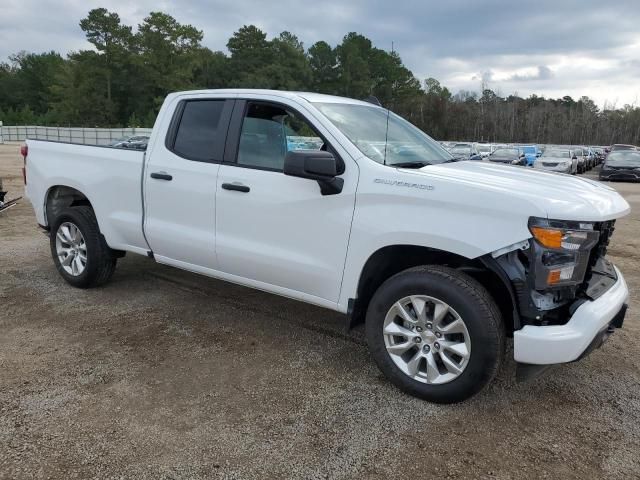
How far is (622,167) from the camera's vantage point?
22.6 m

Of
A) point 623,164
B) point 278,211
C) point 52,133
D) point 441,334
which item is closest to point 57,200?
point 278,211

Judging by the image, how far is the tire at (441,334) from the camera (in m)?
3.11

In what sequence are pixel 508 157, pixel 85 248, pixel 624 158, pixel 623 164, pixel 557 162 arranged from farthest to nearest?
pixel 508 157 → pixel 557 162 → pixel 624 158 → pixel 623 164 → pixel 85 248

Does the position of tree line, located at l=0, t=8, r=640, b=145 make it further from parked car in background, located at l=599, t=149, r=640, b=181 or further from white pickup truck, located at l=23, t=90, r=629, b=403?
white pickup truck, located at l=23, t=90, r=629, b=403

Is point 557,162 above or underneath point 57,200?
above

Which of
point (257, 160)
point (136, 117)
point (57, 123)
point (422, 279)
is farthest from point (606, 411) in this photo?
point (57, 123)

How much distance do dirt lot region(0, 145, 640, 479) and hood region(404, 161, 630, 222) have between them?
1.26 metres

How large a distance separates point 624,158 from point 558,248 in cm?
2388

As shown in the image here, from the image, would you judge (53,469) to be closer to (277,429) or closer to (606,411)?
(277,429)

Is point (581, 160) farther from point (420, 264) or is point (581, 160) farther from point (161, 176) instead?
point (161, 176)

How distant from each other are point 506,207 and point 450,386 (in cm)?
113

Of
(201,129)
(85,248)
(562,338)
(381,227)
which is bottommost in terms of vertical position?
(85,248)

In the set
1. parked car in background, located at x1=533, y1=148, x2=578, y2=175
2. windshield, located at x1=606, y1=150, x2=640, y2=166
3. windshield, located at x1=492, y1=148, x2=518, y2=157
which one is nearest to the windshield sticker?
parked car in background, located at x1=533, y1=148, x2=578, y2=175

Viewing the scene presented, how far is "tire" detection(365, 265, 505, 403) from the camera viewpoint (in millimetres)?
3107
